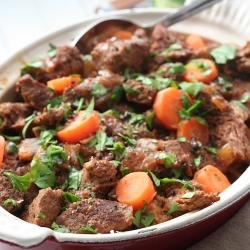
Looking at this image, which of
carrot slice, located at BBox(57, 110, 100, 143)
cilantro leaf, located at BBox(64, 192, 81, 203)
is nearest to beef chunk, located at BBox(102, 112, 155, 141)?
carrot slice, located at BBox(57, 110, 100, 143)

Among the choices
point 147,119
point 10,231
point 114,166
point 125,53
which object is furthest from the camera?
point 125,53

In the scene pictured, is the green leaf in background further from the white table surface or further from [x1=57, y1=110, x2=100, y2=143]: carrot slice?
[x1=57, y1=110, x2=100, y2=143]: carrot slice

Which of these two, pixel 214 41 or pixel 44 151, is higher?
pixel 44 151

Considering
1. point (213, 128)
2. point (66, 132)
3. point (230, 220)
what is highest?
point (66, 132)

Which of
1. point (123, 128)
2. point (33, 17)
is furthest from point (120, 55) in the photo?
point (33, 17)

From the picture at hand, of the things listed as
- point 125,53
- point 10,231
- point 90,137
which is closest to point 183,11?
point 125,53

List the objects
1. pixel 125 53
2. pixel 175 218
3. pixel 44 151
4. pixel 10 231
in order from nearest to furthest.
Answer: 1. pixel 10 231
2. pixel 175 218
3. pixel 44 151
4. pixel 125 53

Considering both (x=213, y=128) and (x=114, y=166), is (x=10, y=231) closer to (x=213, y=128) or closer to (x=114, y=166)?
(x=114, y=166)

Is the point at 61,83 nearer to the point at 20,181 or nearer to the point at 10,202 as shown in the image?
the point at 20,181
